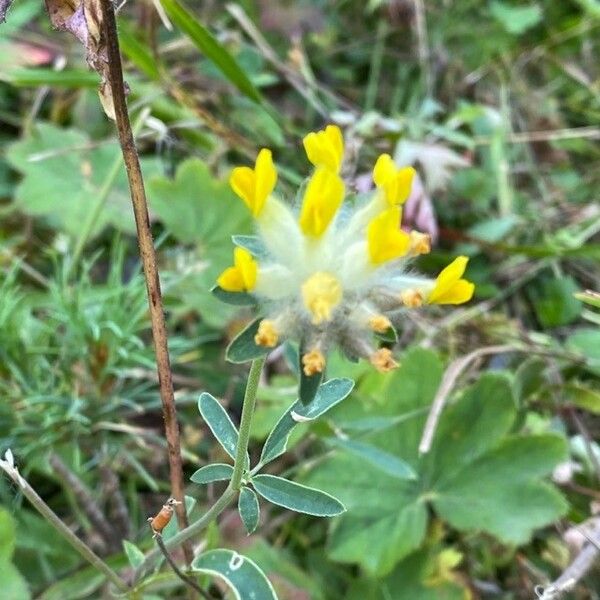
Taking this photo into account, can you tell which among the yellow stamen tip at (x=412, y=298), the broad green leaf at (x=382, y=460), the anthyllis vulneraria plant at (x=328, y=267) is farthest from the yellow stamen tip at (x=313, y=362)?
the broad green leaf at (x=382, y=460)

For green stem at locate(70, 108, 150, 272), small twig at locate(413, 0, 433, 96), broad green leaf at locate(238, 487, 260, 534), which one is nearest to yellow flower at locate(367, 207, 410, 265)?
broad green leaf at locate(238, 487, 260, 534)

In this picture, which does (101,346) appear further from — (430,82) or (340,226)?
(430,82)

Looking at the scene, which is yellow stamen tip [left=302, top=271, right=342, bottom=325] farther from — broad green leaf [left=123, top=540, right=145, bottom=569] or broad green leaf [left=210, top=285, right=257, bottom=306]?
broad green leaf [left=123, top=540, right=145, bottom=569]

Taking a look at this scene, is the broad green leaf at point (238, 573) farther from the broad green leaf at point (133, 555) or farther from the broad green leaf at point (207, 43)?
the broad green leaf at point (207, 43)

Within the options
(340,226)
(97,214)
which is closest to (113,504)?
(97,214)

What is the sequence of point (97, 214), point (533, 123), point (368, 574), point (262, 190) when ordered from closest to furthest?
point (262, 190) → point (368, 574) → point (97, 214) → point (533, 123)

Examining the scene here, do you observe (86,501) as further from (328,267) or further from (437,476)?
(328,267)

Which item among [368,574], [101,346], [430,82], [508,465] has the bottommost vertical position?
[368,574]
